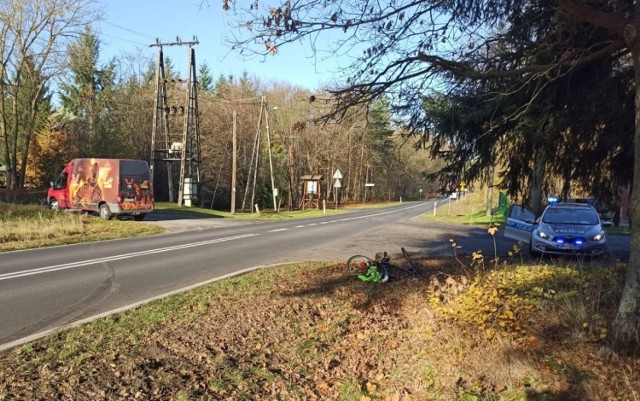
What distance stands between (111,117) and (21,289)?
1911 inches

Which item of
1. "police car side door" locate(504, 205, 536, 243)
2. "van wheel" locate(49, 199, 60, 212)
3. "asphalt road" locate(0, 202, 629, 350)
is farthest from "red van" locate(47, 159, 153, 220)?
"police car side door" locate(504, 205, 536, 243)

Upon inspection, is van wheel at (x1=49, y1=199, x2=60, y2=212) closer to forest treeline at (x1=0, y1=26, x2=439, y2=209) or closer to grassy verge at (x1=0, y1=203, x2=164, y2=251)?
grassy verge at (x1=0, y1=203, x2=164, y2=251)

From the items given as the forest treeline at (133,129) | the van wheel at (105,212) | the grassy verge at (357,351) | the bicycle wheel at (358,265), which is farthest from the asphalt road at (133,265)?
the forest treeline at (133,129)

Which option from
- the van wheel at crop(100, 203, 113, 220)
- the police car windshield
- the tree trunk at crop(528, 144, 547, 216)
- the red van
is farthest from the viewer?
the van wheel at crop(100, 203, 113, 220)

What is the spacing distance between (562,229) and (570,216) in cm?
119

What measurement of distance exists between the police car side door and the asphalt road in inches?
28.0

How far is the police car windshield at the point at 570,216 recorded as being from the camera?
44.1 feet

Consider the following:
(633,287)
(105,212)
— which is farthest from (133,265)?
(105,212)

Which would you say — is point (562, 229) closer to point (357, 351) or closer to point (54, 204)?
point (357, 351)

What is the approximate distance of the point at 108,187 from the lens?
2458cm

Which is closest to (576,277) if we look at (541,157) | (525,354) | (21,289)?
(541,157)

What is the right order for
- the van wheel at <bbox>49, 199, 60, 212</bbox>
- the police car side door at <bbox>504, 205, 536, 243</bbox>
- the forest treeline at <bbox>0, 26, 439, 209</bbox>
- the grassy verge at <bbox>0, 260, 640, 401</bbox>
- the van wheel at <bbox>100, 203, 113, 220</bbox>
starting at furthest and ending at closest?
the forest treeline at <bbox>0, 26, 439, 209</bbox> < the van wheel at <bbox>49, 199, 60, 212</bbox> < the van wheel at <bbox>100, 203, 113, 220</bbox> < the police car side door at <bbox>504, 205, 536, 243</bbox> < the grassy verge at <bbox>0, 260, 640, 401</bbox>

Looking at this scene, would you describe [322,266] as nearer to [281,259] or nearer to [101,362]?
[281,259]

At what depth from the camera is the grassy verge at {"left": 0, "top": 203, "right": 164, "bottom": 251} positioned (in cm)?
1667
